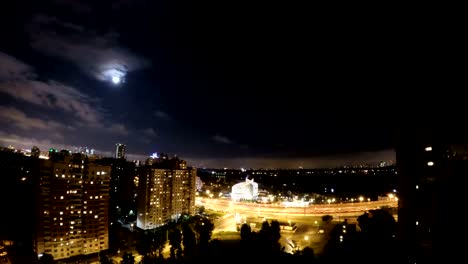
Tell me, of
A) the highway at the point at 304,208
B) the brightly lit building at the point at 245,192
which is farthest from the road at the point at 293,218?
the brightly lit building at the point at 245,192

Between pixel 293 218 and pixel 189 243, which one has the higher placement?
pixel 293 218

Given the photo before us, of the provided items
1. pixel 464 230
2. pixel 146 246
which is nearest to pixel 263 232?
pixel 146 246

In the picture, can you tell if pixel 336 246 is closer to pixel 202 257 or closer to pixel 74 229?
pixel 202 257

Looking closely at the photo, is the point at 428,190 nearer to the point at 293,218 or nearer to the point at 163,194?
the point at 293,218

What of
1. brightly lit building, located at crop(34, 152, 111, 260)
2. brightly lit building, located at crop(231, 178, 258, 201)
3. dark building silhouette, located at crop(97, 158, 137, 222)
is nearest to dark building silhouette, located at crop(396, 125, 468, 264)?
brightly lit building, located at crop(34, 152, 111, 260)

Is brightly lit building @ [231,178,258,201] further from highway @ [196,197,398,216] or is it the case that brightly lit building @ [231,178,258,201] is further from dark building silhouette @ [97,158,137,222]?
dark building silhouette @ [97,158,137,222]

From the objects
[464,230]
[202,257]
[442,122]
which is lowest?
[202,257]

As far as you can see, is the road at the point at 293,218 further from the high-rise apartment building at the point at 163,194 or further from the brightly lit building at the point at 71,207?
the brightly lit building at the point at 71,207

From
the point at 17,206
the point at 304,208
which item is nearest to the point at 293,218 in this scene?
the point at 304,208
